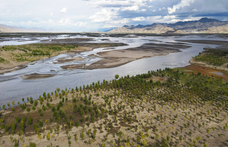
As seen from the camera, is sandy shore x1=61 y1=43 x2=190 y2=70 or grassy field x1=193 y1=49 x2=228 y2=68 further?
sandy shore x1=61 y1=43 x2=190 y2=70

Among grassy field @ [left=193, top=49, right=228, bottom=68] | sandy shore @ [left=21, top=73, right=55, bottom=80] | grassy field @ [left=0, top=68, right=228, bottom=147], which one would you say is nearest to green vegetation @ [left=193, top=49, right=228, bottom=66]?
grassy field @ [left=193, top=49, right=228, bottom=68]

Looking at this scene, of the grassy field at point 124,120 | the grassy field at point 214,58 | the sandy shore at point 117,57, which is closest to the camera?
the grassy field at point 124,120

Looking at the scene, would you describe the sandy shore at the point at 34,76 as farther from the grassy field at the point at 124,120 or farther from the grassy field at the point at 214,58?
the grassy field at the point at 214,58

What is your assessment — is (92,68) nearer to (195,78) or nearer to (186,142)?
(195,78)

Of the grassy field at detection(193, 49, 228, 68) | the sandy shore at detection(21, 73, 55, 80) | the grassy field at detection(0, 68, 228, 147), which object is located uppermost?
the grassy field at detection(193, 49, 228, 68)

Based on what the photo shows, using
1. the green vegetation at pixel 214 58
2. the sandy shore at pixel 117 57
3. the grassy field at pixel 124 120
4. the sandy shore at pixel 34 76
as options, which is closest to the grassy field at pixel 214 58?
the green vegetation at pixel 214 58

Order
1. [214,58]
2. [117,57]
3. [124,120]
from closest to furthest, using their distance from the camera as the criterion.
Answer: [124,120] → [214,58] → [117,57]

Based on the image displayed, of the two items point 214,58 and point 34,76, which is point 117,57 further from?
point 214,58

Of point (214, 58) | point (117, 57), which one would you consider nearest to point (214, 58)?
point (214, 58)

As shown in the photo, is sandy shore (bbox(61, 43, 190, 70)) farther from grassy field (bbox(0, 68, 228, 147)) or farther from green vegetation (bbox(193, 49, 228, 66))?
grassy field (bbox(0, 68, 228, 147))
